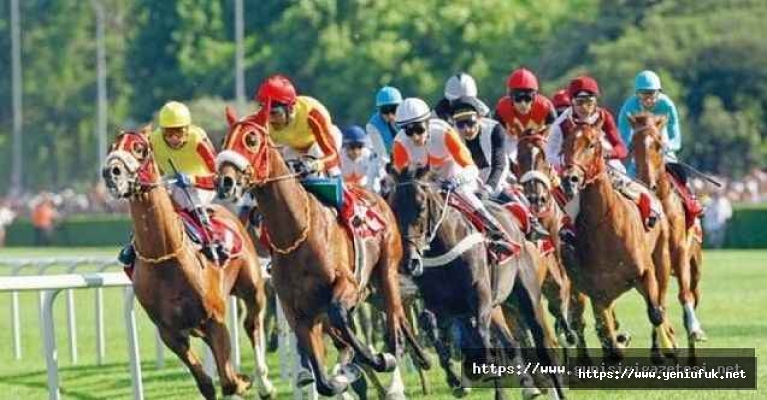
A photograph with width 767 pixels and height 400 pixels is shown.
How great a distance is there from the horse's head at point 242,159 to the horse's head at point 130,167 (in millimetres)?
647

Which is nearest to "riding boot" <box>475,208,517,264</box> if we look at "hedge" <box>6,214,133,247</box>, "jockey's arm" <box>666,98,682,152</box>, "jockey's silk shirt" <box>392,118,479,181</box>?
"jockey's silk shirt" <box>392,118,479,181</box>

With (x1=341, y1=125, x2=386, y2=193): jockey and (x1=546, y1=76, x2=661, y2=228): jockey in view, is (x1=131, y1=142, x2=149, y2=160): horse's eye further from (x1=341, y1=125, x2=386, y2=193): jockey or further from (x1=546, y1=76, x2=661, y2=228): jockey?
(x1=341, y1=125, x2=386, y2=193): jockey

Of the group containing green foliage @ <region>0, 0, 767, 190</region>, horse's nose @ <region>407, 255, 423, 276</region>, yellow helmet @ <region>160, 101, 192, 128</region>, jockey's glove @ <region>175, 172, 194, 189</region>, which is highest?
green foliage @ <region>0, 0, 767, 190</region>

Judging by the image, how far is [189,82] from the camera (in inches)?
2840

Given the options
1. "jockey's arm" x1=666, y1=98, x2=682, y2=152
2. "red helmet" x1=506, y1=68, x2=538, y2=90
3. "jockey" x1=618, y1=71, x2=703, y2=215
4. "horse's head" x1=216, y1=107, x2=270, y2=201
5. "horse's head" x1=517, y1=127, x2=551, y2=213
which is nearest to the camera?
"horse's head" x1=216, y1=107, x2=270, y2=201

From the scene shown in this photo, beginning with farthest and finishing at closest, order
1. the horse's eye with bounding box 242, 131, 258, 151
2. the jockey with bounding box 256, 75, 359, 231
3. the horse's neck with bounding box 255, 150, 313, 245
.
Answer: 1. the jockey with bounding box 256, 75, 359, 231
2. the horse's neck with bounding box 255, 150, 313, 245
3. the horse's eye with bounding box 242, 131, 258, 151

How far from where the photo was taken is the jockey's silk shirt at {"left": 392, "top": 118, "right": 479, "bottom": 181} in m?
13.8

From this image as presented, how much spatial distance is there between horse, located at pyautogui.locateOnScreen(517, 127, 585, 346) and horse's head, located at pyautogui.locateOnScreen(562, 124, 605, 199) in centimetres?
23

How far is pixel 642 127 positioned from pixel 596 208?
1.88m

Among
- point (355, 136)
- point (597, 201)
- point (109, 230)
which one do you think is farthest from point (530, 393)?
point (109, 230)

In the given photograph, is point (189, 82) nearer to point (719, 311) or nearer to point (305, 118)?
point (719, 311)

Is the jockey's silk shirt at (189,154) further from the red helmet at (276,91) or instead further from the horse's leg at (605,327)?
the horse's leg at (605,327)

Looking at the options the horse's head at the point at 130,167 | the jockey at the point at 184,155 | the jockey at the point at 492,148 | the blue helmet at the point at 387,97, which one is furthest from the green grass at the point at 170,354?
the horse's head at the point at 130,167

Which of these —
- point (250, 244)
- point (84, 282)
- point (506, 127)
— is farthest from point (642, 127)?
point (84, 282)
